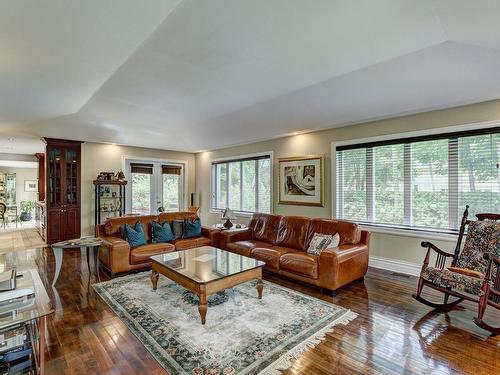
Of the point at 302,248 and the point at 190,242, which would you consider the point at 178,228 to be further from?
the point at 302,248

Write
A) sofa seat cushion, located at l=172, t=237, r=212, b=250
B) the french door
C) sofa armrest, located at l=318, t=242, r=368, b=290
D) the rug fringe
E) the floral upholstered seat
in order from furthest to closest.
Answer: the french door → sofa seat cushion, located at l=172, t=237, r=212, b=250 → sofa armrest, located at l=318, t=242, r=368, b=290 → the floral upholstered seat → the rug fringe

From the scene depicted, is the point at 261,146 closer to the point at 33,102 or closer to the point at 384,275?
the point at 384,275

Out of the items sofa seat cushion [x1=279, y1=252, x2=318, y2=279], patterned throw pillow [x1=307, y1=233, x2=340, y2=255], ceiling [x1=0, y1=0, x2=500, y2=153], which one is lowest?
sofa seat cushion [x1=279, y1=252, x2=318, y2=279]

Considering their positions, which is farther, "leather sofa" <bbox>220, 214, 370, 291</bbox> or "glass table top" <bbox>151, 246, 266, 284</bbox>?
"leather sofa" <bbox>220, 214, 370, 291</bbox>

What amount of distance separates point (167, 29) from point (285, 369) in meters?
3.05

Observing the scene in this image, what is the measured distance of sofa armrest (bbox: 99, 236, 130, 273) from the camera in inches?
157

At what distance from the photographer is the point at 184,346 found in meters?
2.31

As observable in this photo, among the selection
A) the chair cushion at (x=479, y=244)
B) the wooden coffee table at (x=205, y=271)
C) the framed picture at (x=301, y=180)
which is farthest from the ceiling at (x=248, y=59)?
the wooden coffee table at (x=205, y=271)

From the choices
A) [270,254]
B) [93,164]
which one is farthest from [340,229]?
[93,164]

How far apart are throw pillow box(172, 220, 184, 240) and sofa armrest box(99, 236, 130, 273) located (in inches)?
39.3

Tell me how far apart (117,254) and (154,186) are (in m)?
4.38

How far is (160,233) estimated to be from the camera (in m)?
4.76

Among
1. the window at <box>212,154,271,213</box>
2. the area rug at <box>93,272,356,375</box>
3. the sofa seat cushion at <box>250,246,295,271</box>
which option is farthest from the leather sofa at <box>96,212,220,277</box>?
the window at <box>212,154,271,213</box>

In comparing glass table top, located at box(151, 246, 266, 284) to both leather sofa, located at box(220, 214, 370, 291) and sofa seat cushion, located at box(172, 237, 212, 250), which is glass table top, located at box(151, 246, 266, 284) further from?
sofa seat cushion, located at box(172, 237, 212, 250)
